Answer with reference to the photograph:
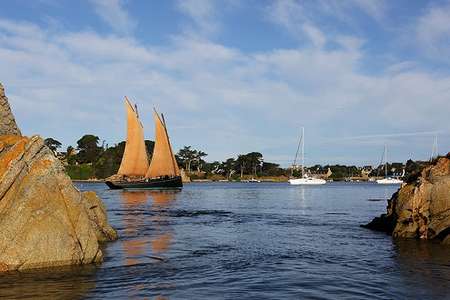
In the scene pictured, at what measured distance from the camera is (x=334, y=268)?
60.3 ft

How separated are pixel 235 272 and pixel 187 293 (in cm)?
355

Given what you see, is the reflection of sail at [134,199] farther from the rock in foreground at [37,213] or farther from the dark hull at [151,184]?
the rock in foreground at [37,213]

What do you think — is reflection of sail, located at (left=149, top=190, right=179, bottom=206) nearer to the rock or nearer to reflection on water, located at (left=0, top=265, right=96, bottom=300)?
the rock

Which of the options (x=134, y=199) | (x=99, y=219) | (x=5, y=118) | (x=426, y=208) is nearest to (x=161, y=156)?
(x=134, y=199)

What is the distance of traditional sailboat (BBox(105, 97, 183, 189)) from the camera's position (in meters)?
109

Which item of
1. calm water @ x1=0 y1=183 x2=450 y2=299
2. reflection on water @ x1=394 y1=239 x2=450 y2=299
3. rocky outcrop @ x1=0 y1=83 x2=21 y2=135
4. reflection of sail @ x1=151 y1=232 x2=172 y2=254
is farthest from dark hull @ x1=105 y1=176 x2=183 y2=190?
rocky outcrop @ x1=0 y1=83 x2=21 y2=135

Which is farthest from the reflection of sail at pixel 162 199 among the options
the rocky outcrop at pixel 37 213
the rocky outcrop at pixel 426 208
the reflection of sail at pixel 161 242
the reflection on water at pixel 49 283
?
the reflection on water at pixel 49 283

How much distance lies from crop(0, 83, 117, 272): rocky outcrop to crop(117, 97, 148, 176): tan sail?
9132 centimetres

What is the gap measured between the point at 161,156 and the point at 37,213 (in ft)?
312

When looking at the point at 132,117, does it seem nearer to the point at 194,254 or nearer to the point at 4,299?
the point at 194,254

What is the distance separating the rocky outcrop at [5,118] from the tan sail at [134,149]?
88664 millimetres

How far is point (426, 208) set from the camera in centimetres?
2666

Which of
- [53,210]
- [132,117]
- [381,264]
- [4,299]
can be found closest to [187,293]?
[4,299]

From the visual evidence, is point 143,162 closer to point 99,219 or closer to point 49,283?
point 99,219
